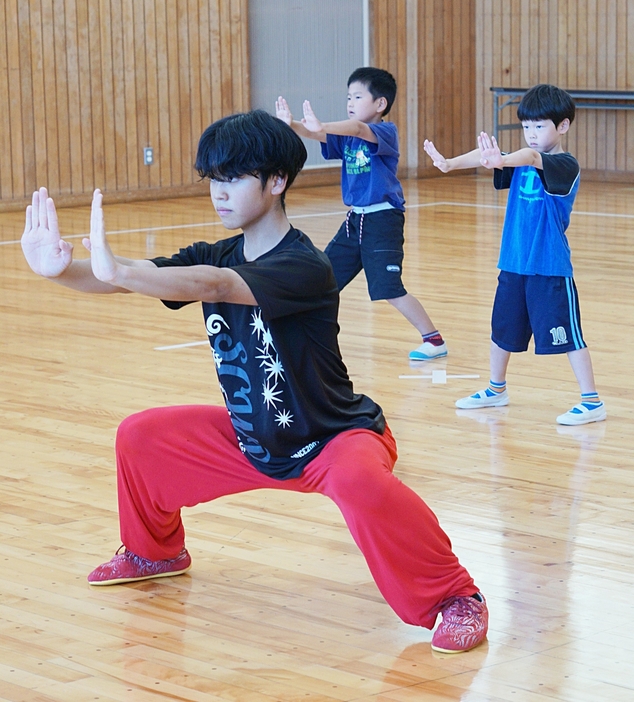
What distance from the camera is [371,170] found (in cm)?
548

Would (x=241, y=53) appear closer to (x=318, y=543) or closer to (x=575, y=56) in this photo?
(x=575, y=56)

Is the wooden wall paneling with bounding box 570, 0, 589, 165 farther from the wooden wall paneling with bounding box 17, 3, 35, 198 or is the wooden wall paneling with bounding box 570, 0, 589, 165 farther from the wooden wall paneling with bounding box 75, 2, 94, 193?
the wooden wall paneling with bounding box 17, 3, 35, 198

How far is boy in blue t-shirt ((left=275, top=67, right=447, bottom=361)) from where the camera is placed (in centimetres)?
541

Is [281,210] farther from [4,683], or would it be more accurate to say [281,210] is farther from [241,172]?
[4,683]

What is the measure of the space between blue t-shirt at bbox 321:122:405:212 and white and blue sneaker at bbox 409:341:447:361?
0.61 meters

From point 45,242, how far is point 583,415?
235cm

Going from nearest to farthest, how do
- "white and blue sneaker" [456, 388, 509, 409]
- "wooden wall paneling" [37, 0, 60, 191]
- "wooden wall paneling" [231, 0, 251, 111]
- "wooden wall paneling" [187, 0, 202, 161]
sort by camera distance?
"white and blue sneaker" [456, 388, 509, 409] < "wooden wall paneling" [37, 0, 60, 191] < "wooden wall paneling" [187, 0, 202, 161] < "wooden wall paneling" [231, 0, 251, 111]

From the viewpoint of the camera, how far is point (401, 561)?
2514 mm

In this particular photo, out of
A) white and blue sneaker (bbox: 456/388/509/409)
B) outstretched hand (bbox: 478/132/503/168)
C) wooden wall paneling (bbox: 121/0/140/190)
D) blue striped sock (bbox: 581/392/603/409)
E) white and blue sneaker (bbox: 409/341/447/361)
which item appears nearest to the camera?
outstretched hand (bbox: 478/132/503/168)

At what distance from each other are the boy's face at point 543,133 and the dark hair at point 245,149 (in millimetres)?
1936

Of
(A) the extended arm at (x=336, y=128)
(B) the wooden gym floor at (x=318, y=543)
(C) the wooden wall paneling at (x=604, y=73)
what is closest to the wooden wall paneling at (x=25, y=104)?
(B) the wooden gym floor at (x=318, y=543)

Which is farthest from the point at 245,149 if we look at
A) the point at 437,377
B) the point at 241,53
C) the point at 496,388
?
the point at 241,53

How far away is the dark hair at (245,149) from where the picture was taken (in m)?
2.50

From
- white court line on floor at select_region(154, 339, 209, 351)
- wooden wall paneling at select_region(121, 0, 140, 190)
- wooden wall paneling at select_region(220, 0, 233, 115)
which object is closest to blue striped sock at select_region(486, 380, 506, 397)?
white court line on floor at select_region(154, 339, 209, 351)
